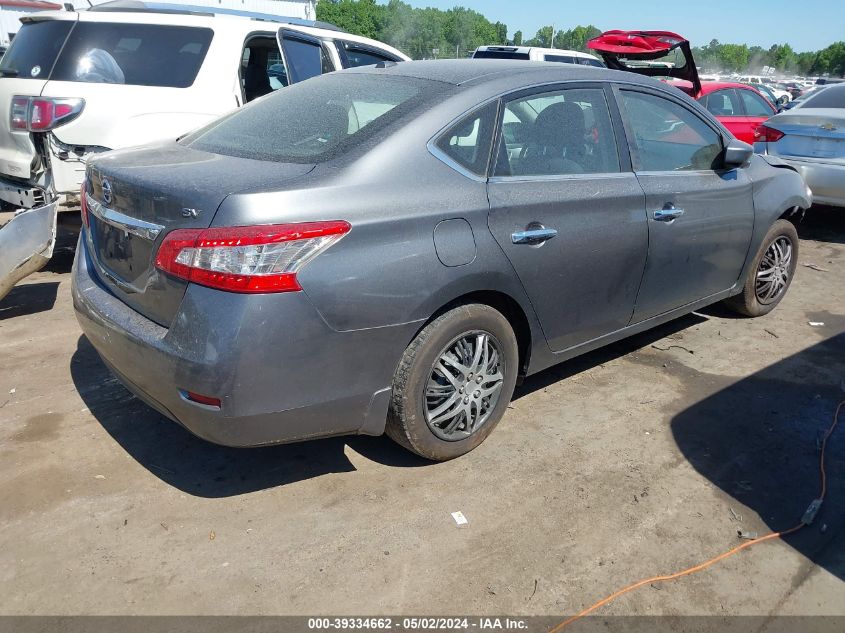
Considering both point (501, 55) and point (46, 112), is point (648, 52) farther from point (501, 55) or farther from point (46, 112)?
point (46, 112)

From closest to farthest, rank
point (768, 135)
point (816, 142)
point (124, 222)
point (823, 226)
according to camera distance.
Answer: point (124, 222) → point (816, 142) → point (768, 135) → point (823, 226)

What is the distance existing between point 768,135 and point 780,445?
5.52 metres

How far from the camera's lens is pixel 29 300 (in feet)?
17.7

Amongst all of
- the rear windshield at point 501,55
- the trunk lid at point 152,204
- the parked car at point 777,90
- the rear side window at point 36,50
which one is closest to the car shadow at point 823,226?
the rear windshield at point 501,55

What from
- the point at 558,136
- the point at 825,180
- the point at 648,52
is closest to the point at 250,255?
the point at 558,136

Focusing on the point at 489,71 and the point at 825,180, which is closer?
the point at 489,71

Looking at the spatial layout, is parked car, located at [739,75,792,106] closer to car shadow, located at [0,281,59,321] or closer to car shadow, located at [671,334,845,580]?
car shadow, located at [671,334,845,580]

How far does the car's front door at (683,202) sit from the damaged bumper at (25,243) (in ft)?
11.8

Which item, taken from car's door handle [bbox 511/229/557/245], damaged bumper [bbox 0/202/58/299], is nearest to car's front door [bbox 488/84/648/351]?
car's door handle [bbox 511/229/557/245]

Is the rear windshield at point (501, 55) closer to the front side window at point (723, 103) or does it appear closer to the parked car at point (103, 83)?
the front side window at point (723, 103)

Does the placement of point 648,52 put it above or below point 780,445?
above

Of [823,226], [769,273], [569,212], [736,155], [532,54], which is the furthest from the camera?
[532,54]

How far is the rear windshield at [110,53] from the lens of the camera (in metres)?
5.53

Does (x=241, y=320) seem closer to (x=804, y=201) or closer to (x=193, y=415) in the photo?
(x=193, y=415)
